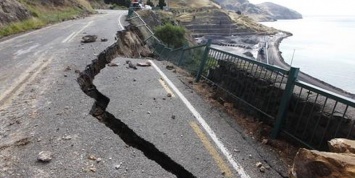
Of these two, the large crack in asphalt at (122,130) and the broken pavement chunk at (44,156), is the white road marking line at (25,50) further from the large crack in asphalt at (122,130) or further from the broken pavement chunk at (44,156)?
the broken pavement chunk at (44,156)

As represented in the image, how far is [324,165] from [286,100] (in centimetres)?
235

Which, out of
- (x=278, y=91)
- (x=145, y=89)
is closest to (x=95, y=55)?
(x=145, y=89)

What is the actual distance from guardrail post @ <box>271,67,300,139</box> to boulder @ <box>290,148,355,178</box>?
2.02 meters

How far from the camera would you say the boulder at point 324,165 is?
338cm

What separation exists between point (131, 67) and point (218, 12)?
406 feet

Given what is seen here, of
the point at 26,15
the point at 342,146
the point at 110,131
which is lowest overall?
the point at 26,15

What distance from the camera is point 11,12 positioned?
69.2ft

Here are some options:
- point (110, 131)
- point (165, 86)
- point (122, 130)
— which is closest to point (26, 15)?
point (165, 86)

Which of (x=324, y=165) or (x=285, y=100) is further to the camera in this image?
(x=285, y=100)

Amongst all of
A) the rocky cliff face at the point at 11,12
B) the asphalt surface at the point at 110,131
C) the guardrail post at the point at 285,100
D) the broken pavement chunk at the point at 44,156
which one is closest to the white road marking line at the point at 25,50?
the asphalt surface at the point at 110,131

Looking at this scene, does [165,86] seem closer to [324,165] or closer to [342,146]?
[342,146]

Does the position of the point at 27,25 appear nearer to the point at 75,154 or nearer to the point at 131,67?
the point at 131,67

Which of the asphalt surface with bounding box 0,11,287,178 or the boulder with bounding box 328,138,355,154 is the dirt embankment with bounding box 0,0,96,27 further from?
the boulder with bounding box 328,138,355,154

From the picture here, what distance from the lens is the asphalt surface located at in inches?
169
